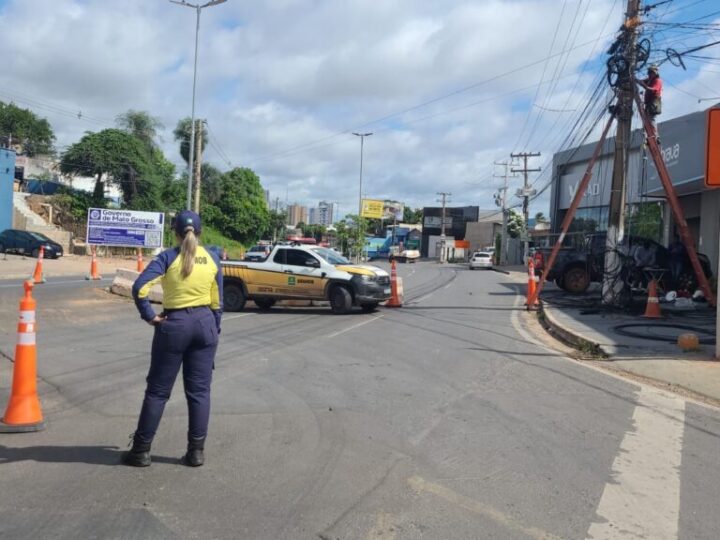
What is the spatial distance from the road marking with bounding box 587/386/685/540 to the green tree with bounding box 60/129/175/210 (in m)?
43.1

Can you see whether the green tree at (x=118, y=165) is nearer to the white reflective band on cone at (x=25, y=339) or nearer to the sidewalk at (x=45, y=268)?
the sidewalk at (x=45, y=268)

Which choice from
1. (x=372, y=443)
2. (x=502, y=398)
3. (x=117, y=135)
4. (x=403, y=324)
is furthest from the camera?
(x=117, y=135)

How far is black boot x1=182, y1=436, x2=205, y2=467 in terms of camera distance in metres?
4.80

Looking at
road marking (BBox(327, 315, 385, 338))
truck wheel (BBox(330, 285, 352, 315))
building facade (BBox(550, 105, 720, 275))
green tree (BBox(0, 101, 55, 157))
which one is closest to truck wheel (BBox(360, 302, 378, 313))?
truck wheel (BBox(330, 285, 352, 315))

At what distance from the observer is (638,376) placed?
897cm

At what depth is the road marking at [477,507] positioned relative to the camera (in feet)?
12.8

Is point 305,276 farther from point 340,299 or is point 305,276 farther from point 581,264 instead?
point 581,264

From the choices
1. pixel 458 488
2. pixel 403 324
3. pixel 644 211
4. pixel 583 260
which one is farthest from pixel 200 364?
pixel 644 211

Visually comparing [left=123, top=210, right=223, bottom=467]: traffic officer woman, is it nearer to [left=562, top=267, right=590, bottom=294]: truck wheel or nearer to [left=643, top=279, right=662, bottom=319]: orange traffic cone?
[left=643, top=279, right=662, bottom=319]: orange traffic cone

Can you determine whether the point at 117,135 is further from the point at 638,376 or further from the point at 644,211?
the point at 638,376

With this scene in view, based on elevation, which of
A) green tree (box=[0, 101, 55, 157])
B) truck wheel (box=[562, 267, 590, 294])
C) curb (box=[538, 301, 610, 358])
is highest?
green tree (box=[0, 101, 55, 157])

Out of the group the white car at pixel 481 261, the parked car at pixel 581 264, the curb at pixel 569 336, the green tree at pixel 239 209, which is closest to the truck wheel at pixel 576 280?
the parked car at pixel 581 264

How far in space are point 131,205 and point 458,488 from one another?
4500 cm

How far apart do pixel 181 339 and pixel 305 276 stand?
36.2ft
